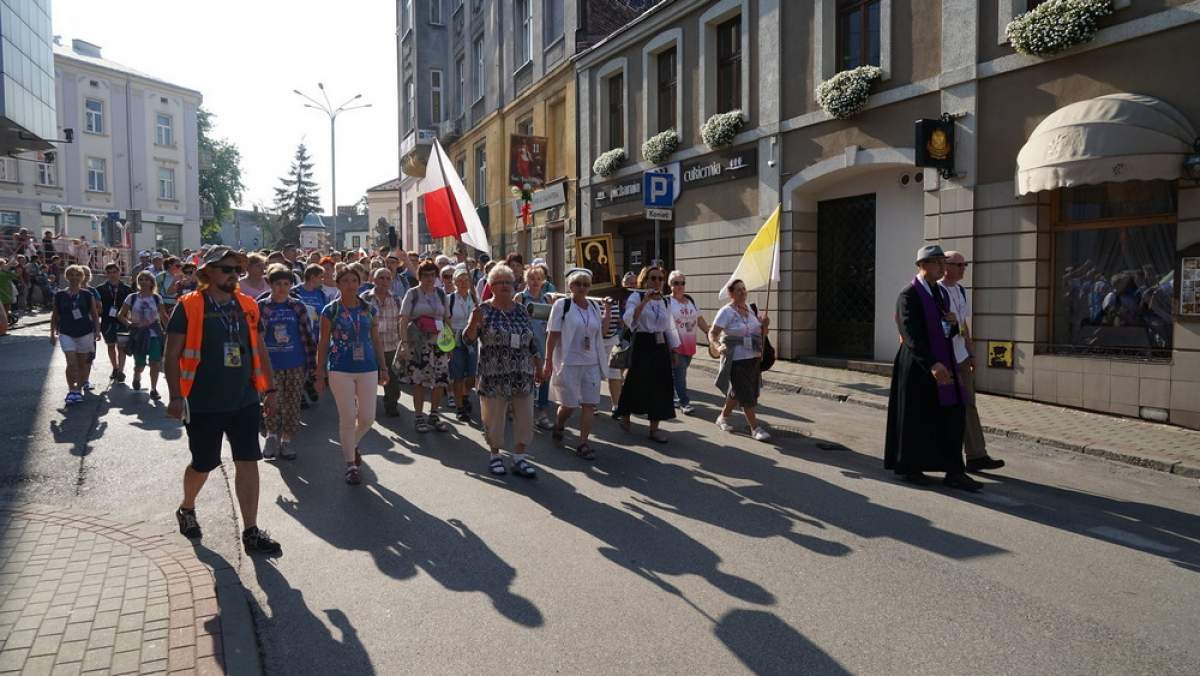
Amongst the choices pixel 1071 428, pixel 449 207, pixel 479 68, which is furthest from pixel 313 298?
pixel 479 68

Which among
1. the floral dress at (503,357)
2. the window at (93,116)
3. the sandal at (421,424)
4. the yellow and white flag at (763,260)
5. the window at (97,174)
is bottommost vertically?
the sandal at (421,424)

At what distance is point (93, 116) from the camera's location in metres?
47.8

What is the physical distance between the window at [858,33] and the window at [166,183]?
48208 millimetres

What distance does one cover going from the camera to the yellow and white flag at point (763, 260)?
33.8ft

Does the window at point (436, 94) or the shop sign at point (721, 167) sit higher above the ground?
the window at point (436, 94)

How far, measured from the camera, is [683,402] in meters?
10.6

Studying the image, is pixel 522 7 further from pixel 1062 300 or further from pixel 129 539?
pixel 129 539

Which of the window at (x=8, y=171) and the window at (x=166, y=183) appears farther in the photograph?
the window at (x=166, y=183)

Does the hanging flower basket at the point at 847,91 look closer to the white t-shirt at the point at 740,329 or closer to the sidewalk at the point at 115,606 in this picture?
the white t-shirt at the point at 740,329

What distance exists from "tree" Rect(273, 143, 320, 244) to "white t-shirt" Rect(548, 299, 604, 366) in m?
83.6

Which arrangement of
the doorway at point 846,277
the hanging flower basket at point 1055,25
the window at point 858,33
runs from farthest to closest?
the doorway at point 846,277 < the window at point 858,33 < the hanging flower basket at point 1055,25

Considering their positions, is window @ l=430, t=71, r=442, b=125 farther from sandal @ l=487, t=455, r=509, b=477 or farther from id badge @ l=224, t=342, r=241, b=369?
id badge @ l=224, t=342, r=241, b=369

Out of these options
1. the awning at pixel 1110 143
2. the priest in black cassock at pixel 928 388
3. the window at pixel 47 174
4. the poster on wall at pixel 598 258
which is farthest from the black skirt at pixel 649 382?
the window at pixel 47 174

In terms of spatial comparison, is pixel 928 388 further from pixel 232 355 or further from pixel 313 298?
pixel 313 298
